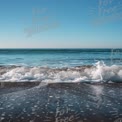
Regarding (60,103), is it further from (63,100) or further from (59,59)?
(59,59)

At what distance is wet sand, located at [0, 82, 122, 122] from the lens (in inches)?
279

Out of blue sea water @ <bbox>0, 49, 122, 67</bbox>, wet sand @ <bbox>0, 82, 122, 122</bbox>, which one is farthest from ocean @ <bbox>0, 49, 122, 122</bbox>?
blue sea water @ <bbox>0, 49, 122, 67</bbox>

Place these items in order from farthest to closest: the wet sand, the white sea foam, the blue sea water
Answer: the blue sea water
the white sea foam
the wet sand

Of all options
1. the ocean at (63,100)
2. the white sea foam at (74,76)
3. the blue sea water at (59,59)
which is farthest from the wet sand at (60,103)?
the blue sea water at (59,59)

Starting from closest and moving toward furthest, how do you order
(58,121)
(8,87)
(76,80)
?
(58,121)
(8,87)
(76,80)

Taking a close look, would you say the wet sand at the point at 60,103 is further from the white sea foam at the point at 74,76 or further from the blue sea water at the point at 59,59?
the blue sea water at the point at 59,59

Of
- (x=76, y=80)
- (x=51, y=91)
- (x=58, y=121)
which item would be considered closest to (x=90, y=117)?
(x=58, y=121)

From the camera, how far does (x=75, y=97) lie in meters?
9.55

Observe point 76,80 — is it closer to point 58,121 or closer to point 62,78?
point 62,78

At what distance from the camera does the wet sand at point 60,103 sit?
7090mm

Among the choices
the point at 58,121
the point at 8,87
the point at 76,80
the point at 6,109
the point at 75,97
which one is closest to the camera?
the point at 58,121

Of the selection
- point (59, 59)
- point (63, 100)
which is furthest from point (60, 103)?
point (59, 59)

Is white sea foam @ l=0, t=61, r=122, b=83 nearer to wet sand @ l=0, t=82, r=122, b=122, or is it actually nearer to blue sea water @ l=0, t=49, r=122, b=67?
wet sand @ l=0, t=82, r=122, b=122

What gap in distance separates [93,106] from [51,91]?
9.80 feet
